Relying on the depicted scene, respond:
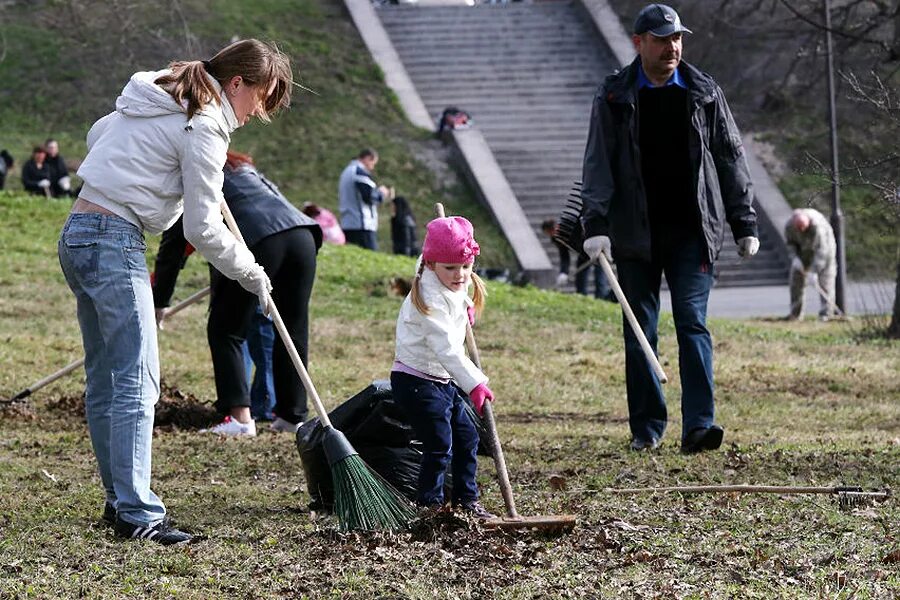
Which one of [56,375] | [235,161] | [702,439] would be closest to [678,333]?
[702,439]

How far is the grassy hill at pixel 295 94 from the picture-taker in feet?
81.4

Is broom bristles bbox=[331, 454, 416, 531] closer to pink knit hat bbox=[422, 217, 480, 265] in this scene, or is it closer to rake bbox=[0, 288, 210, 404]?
Answer: pink knit hat bbox=[422, 217, 480, 265]

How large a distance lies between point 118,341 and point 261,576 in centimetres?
106

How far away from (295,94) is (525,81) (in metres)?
4.61

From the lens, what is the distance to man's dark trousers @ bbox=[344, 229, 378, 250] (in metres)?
20.1

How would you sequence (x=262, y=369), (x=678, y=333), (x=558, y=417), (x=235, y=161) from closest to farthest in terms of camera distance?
(x=678, y=333)
(x=235, y=161)
(x=262, y=369)
(x=558, y=417)

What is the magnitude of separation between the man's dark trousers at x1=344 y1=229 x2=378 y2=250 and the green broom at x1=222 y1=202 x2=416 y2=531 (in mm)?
14588

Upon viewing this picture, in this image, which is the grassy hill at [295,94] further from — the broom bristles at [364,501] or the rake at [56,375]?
the broom bristles at [364,501]

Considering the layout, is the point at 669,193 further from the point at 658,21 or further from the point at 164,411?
the point at 164,411

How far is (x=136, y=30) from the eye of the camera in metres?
24.9

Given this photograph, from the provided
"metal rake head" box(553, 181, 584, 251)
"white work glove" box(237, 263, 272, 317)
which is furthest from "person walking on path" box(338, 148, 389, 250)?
"white work glove" box(237, 263, 272, 317)

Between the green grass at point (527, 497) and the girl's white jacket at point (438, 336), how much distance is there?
1.85ft

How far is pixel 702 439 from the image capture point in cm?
707

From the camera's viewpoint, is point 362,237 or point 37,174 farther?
point 37,174
